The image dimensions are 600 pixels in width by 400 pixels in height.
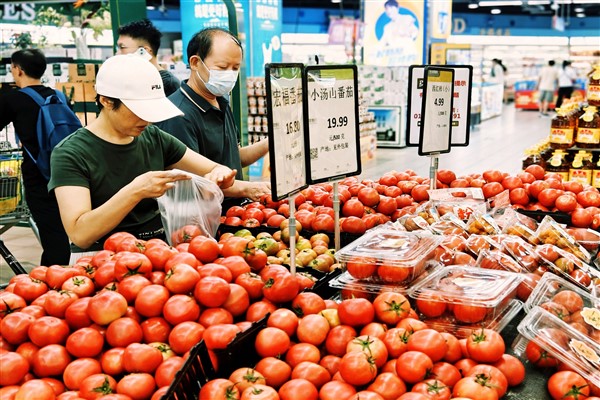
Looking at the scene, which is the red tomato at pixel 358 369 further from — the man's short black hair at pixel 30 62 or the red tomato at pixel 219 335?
the man's short black hair at pixel 30 62

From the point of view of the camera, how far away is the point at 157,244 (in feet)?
6.86

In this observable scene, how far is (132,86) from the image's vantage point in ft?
8.41

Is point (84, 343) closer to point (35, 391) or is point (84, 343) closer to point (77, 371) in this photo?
point (77, 371)

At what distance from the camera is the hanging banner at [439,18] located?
1422 cm

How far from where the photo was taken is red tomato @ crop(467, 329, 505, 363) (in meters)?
1.61

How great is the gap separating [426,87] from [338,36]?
27774mm

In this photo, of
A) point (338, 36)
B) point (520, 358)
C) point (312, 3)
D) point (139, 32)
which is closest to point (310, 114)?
point (520, 358)

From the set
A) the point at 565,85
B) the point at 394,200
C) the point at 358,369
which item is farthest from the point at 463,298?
the point at 565,85

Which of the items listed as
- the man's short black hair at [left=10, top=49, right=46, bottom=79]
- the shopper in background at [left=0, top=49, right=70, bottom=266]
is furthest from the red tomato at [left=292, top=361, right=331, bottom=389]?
the man's short black hair at [left=10, top=49, right=46, bottom=79]

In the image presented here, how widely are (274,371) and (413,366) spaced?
340 millimetres

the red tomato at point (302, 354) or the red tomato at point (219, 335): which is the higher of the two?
the red tomato at point (219, 335)

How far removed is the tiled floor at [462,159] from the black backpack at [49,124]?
1601 millimetres

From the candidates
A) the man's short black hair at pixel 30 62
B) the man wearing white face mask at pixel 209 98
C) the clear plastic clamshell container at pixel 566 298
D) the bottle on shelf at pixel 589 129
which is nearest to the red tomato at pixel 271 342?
the clear plastic clamshell container at pixel 566 298

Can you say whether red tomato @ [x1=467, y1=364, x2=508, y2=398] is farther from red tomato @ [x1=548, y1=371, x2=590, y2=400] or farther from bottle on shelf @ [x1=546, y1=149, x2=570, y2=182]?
bottle on shelf @ [x1=546, y1=149, x2=570, y2=182]
